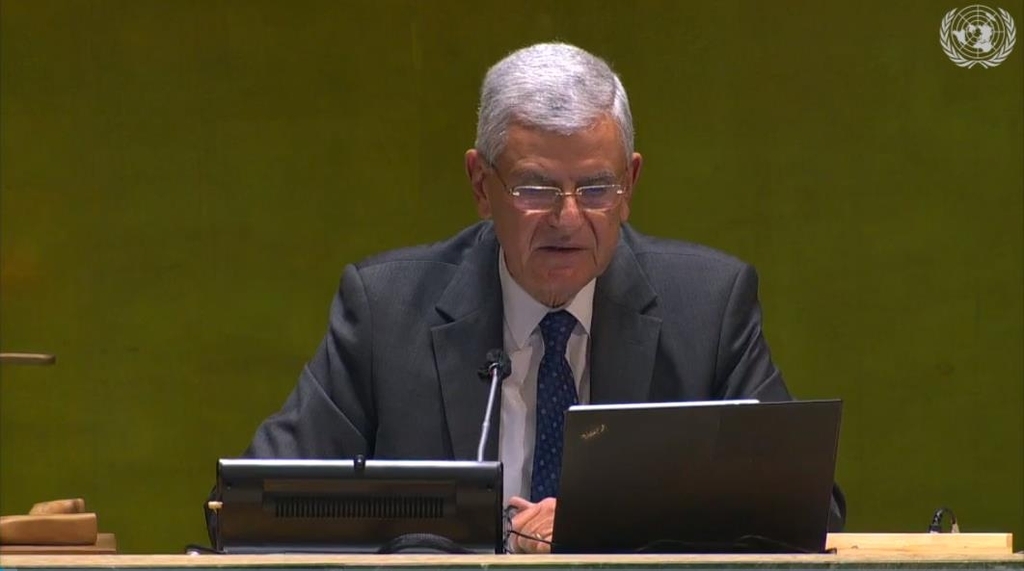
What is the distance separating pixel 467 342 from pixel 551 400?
0.52ft

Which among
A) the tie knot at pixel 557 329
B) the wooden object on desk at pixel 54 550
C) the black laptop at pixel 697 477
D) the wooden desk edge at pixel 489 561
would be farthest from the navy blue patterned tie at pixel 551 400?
the wooden desk edge at pixel 489 561

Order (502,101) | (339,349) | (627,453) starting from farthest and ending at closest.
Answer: (339,349)
(502,101)
(627,453)

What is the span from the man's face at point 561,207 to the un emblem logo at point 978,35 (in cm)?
225

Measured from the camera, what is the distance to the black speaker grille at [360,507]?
1.91 meters

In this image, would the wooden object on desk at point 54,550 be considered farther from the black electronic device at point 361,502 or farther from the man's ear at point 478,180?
the man's ear at point 478,180

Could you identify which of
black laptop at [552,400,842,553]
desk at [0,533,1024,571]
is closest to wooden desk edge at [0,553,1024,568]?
desk at [0,533,1024,571]

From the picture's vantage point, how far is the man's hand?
2080mm

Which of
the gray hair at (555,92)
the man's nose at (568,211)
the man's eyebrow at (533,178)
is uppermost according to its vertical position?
the gray hair at (555,92)

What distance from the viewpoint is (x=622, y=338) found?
8.40 ft

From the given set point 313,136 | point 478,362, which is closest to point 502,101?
point 478,362

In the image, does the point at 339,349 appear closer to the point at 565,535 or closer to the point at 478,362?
the point at 478,362

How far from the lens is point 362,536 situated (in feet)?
6.28

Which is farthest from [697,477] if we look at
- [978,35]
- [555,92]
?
[978,35]

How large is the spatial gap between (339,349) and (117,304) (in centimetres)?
219
